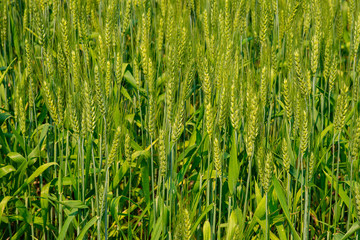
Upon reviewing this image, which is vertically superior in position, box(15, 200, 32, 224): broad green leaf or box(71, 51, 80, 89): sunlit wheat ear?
box(71, 51, 80, 89): sunlit wheat ear

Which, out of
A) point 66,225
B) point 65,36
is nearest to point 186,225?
point 66,225

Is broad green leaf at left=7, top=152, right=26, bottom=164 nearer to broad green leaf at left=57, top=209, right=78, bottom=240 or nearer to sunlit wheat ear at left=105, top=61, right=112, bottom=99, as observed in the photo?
broad green leaf at left=57, top=209, right=78, bottom=240

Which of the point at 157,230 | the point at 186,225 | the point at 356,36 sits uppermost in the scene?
the point at 356,36

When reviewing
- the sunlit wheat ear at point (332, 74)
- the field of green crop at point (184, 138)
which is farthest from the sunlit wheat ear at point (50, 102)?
the sunlit wheat ear at point (332, 74)

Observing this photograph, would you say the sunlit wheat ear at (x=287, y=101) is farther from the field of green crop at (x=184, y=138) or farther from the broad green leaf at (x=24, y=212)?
the broad green leaf at (x=24, y=212)

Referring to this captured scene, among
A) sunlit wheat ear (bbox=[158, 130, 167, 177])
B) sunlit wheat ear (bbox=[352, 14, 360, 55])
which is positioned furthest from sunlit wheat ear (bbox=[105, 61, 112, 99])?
sunlit wheat ear (bbox=[352, 14, 360, 55])

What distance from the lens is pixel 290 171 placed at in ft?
5.28

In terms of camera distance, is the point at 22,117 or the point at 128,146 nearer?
the point at 128,146

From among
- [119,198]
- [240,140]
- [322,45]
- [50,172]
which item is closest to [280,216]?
[240,140]

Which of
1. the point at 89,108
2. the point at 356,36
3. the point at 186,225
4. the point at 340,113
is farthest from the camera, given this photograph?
the point at 356,36

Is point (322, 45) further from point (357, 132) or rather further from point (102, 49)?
point (102, 49)

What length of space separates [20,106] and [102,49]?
40cm

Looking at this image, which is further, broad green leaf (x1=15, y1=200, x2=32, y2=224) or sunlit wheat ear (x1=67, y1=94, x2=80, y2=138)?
broad green leaf (x1=15, y1=200, x2=32, y2=224)

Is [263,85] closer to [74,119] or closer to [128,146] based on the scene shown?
[128,146]
